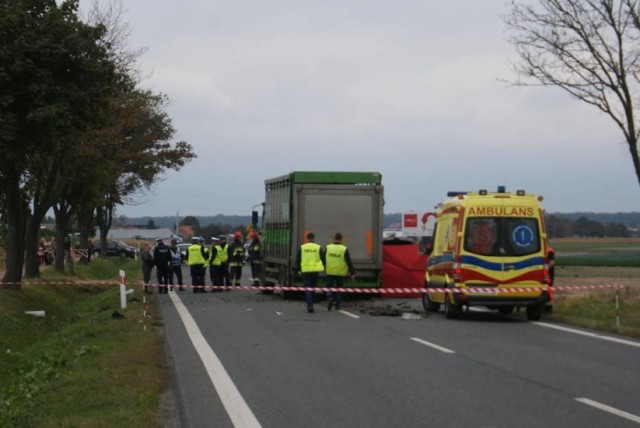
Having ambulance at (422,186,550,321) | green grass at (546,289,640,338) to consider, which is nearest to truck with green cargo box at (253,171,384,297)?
green grass at (546,289,640,338)

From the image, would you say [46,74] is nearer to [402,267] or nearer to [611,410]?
[402,267]

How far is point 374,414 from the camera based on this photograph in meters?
9.84

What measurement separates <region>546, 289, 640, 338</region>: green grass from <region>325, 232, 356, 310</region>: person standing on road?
4.73 metres

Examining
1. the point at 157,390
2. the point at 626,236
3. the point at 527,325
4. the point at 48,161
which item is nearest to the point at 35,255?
the point at 48,161

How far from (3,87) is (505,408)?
49.3ft

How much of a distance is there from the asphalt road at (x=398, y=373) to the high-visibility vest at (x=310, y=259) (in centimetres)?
256

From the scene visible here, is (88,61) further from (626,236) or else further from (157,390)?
(626,236)

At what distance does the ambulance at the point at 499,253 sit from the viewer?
66.9 feet

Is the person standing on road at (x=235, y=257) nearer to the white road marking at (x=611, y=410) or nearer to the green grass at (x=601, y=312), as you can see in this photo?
the green grass at (x=601, y=312)

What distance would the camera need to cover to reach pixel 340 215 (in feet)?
87.9

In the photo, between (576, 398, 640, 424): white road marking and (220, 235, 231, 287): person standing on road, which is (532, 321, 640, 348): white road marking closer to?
(576, 398, 640, 424): white road marking

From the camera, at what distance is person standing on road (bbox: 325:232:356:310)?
23547mm

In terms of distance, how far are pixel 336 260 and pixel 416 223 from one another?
21271 mm

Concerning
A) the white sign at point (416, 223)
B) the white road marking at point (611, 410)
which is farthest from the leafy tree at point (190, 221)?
the white road marking at point (611, 410)
